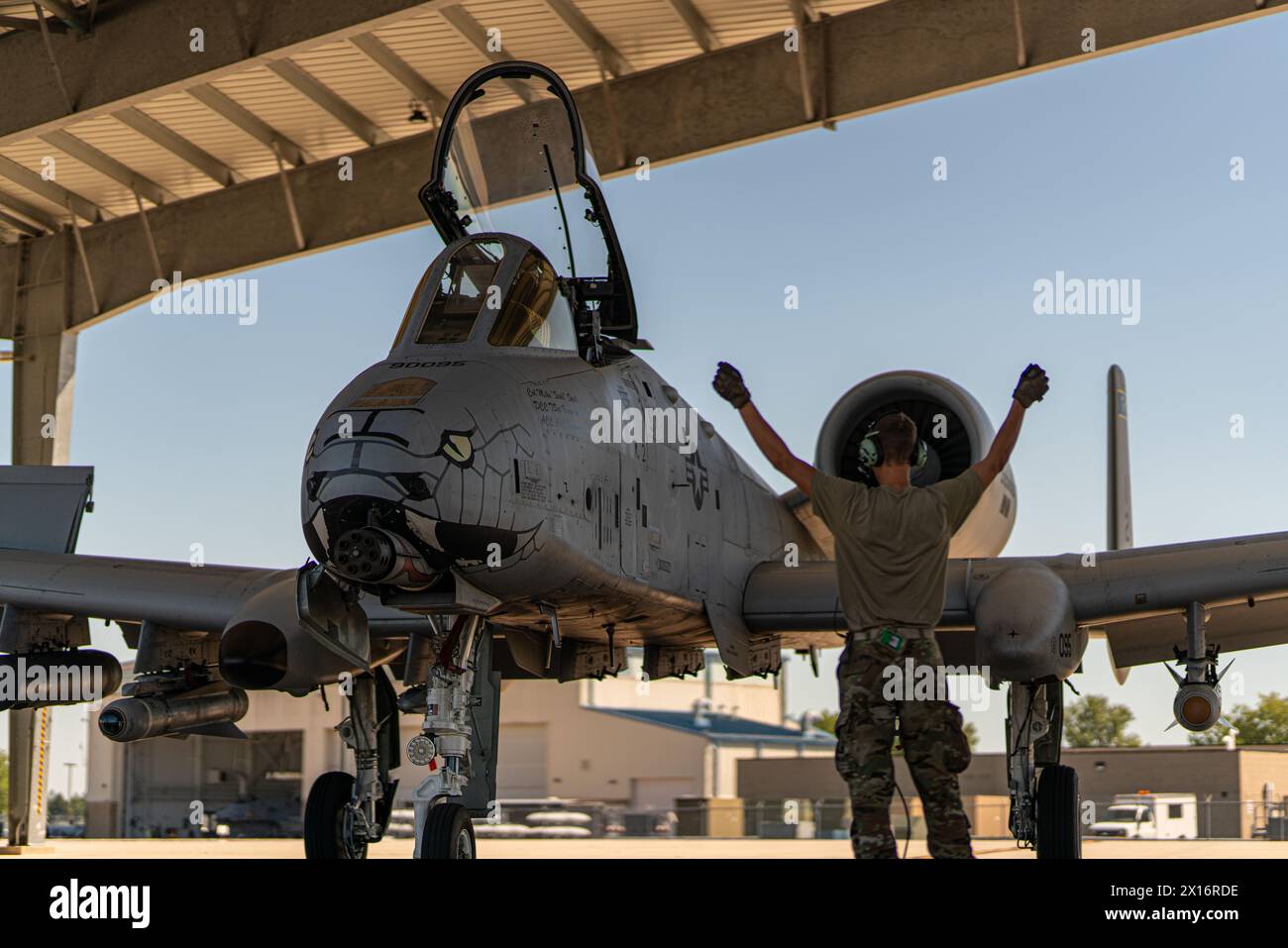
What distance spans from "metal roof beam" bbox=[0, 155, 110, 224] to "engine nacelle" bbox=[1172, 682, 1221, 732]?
15.2 metres

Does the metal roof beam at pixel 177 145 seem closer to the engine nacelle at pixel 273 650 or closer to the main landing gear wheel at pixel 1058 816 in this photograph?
the engine nacelle at pixel 273 650

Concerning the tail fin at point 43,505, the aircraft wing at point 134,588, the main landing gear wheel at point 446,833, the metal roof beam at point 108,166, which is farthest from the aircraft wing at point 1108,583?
the metal roof beam at point 108,166

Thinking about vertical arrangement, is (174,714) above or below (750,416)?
below

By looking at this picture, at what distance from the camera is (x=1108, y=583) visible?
10719 mm

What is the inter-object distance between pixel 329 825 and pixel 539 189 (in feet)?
14.9

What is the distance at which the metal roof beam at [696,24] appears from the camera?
15961mm

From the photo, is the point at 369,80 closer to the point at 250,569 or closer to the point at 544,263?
the point at 250,569

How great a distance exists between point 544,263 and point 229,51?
23.7 feet

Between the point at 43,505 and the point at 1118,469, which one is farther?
the point at 1118,469

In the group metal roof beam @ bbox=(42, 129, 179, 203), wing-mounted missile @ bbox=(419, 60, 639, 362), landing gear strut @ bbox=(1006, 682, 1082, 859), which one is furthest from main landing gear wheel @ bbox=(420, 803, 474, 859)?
metal roof beam @ bbox=(42, 129, 179, 203)

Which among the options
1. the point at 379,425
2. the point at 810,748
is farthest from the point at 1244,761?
the point at 379,425

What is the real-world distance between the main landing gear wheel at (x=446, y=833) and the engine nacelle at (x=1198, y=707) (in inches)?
202

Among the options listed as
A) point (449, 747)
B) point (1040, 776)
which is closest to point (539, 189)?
point (449, 747)

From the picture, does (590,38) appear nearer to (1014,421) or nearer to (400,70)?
(400,70)
